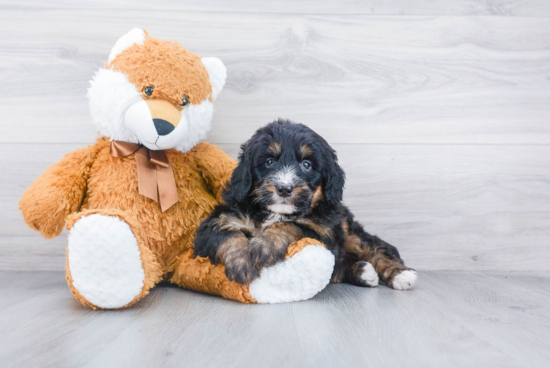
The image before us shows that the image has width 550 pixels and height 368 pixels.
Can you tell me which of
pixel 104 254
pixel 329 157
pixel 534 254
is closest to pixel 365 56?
pixel 329 157

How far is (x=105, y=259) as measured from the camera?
1328 millimetres

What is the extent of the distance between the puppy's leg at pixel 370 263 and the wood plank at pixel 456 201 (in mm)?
265

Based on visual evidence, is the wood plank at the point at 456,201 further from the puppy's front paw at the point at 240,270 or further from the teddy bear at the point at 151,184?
the puppy's front paw at the point at 240,270

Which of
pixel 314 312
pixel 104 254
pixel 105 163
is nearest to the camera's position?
pixel 104 254

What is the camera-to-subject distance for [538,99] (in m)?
2.27

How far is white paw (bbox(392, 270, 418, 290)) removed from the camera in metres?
1.81

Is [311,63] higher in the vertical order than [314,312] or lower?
higher

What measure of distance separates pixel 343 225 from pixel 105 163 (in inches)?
42.9

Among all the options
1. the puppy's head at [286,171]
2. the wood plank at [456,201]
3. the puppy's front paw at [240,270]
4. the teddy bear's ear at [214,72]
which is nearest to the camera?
the puppy's front paw at [240,270]

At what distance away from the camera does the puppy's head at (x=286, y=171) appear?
5.13 feet

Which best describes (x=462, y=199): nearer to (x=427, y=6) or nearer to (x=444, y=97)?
(x=444, y=97)

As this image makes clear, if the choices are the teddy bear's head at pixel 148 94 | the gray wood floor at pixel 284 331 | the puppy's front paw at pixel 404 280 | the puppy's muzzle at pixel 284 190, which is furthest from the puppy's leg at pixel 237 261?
the puppy's front paw at pixel 404 280

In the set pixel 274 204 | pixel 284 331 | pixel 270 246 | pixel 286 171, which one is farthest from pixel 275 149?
pixel 284 331

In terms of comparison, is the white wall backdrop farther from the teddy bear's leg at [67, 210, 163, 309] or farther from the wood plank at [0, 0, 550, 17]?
the teddy bear's leg at [67, 210, 163, 309]
